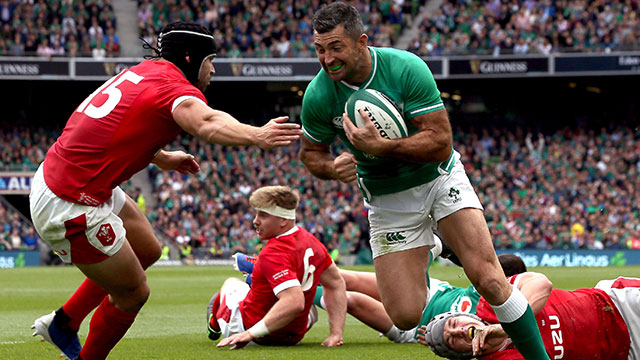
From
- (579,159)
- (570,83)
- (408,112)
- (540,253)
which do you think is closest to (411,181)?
(408,112)

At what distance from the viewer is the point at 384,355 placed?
6.82 meters

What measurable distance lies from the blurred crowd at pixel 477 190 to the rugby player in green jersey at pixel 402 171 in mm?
21011

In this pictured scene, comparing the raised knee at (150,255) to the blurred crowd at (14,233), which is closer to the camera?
the raised knee at (150,255)

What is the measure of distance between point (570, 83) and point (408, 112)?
30601 mm

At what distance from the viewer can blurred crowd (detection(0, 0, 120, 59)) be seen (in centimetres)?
3181

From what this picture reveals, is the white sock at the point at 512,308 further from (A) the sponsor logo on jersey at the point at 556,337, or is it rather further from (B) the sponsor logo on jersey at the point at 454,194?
(B) the sponsor logo on jersey at the point at 454,194

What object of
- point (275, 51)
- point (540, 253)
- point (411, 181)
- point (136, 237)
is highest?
point (411, 181)

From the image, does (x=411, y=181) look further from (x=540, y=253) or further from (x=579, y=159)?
(x=579, y=159)

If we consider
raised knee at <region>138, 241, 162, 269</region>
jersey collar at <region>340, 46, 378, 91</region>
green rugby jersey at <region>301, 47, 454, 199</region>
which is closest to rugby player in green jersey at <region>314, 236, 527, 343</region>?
green rugby jersey at <region>301, 47, 454, 199</region>

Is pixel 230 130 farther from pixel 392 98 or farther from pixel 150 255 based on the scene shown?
pixel 150 255

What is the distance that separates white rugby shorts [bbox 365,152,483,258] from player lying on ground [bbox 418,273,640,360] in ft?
2.31

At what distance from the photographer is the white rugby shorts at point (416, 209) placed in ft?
18.8

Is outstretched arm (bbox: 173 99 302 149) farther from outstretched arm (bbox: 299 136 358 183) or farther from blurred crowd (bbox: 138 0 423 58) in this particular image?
blurred crowd (bbox: 138 0 423 58)

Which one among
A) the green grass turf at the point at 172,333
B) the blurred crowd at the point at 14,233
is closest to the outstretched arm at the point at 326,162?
the green grass turf at the point at 172,333
